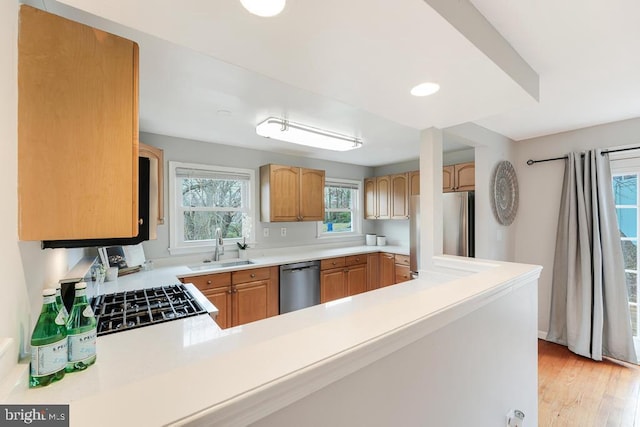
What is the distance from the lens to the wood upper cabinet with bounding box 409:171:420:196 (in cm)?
398

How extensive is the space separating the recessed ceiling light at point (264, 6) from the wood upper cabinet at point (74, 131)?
0.42 meters

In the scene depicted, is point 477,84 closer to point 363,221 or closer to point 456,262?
point 456,262

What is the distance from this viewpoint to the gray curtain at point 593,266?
2510mm

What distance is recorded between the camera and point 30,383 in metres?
0.77

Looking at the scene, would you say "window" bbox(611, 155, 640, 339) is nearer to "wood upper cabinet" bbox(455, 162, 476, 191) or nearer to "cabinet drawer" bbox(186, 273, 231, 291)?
"wood upper cabinet" bbox(455, 162, 476, 191)

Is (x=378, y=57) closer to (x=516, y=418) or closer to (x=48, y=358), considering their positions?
(x=48, y=358)

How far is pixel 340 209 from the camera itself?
15.5ft

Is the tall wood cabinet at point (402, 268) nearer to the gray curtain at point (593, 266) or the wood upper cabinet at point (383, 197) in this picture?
A: the wood upper cabinet at point (383, 197)

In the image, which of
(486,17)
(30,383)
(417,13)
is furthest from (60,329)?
(486,17)

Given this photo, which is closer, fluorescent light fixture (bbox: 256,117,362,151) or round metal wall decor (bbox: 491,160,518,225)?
fluorescent light fixture (bbox: 256,117,362,151)

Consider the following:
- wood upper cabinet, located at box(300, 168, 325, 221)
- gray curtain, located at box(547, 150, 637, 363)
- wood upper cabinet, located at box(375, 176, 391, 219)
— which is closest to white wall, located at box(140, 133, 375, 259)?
wood upper cabinet, located at box(300, 168, 325, 221)

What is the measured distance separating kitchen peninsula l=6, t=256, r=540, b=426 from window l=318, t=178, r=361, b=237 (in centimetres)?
288

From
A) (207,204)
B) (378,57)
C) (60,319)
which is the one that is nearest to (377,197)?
(207,204)

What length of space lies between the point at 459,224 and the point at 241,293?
2507 mm
